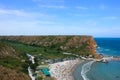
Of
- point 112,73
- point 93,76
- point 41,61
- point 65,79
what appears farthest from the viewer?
point 41,61

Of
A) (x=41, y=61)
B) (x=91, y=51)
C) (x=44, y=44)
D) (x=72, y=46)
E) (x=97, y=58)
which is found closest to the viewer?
(x=41, y=61)

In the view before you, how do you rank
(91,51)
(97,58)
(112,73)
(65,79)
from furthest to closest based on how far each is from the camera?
(91,51) < (97,58) < (112,73) < (65,79)

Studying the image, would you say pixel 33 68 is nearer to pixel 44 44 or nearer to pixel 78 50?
pixel 78 50

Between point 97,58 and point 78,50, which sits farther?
point 78,50

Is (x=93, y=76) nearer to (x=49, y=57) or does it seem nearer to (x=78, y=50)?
(x=49, y=57)

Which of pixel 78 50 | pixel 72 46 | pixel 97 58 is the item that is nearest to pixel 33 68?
pixel 97 58

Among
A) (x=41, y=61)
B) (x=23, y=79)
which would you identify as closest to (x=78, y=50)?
(x=41, y=61)

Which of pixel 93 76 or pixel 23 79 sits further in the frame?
pixel 93 76

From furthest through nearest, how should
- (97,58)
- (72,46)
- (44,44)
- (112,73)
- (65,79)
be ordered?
(44,44)
(72,46)
(97,58)
(112,73)
(65,79)
